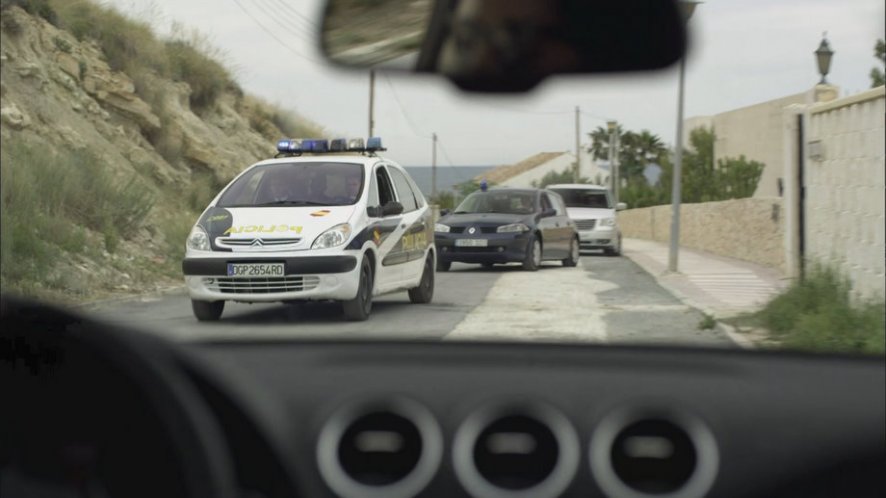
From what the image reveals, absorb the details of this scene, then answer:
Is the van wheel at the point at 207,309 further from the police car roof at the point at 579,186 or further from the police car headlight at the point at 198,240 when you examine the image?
the police car roof at the point at 579,186

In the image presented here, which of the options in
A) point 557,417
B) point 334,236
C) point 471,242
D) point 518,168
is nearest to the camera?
point 557,417

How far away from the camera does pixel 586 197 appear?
3.56 m

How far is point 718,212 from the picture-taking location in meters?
4.71

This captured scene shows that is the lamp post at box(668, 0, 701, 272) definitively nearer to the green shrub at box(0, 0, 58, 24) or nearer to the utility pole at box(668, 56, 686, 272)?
the utility pole at box(668, 56, 686, 272)

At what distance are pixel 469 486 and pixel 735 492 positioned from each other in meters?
0.47

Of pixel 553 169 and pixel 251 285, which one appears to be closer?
pixel 553 169

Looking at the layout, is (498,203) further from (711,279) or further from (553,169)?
(711,279)

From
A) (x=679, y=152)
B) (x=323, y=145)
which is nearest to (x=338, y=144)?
(x=323, y=145)

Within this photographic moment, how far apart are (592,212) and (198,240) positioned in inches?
70.7

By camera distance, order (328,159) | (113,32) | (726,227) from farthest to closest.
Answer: (726,227), (328,159), (113,32)

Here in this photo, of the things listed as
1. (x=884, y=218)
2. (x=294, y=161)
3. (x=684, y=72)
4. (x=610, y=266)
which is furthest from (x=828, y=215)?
(x=610, y=266)

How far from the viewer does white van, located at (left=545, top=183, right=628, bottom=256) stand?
10.8 ft

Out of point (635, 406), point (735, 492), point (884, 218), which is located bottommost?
point (735, 492)

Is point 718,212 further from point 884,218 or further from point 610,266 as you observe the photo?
point 884,218
